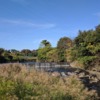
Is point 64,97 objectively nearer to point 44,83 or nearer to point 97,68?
point 44,83

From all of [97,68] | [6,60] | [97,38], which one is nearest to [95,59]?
[97,68]

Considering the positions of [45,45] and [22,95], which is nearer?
[22,95]

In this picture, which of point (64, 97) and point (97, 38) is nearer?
point (64, 97)

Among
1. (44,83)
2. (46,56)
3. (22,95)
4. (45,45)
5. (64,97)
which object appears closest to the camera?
(22,95)

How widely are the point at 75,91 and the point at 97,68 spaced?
13648mm

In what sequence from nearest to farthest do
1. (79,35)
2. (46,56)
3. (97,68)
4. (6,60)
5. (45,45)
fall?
(97,68), (79,35), (6,60), (46,56), (45,45)

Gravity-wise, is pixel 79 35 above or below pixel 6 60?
above

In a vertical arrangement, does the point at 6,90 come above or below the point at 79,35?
below

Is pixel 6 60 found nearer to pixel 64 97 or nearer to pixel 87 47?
pixel 87 47

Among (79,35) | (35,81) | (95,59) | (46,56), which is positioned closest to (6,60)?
(46,56)

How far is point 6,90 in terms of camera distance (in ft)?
9.78

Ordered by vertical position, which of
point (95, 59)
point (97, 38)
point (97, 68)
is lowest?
point (97, 68)

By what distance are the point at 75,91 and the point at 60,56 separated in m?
34.9

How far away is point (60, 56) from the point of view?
39.6m
